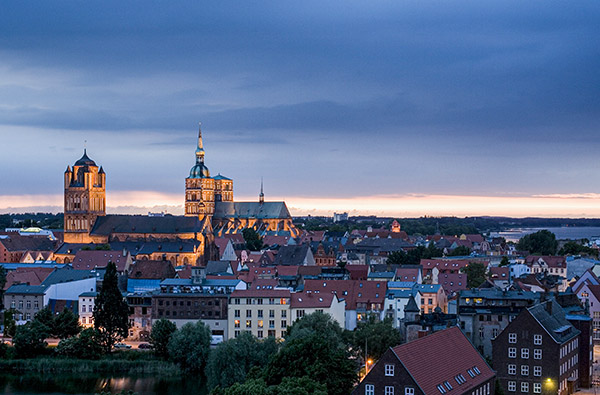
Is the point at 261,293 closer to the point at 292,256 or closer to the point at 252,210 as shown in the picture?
the point at 292,256

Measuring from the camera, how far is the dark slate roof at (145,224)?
152m

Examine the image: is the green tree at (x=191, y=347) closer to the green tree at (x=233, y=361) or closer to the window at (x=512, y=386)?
the green tree at (x=233, y=361)

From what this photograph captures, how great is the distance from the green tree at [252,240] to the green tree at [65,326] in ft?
253

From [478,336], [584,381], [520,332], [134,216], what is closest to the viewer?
[520,332]

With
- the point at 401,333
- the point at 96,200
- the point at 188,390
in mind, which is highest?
the point at 96,200

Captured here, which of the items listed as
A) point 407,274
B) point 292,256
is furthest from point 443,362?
point 292,256

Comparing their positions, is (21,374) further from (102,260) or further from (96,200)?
(96,200)

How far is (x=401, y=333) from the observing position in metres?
60.2

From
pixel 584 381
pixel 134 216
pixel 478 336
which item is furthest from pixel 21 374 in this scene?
pixel 134 216

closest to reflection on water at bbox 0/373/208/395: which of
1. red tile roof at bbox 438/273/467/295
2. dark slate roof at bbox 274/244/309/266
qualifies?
red tile roof at bbox 438/273/467/295

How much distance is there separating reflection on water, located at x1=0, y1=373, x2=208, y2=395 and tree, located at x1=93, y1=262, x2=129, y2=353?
18.7ft

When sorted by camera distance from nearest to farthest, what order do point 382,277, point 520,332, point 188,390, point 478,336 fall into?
point 520,332
point 478,336
point 188,390
point 382,277

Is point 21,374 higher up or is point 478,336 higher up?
point 478,336

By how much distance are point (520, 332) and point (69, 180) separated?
127 meters
